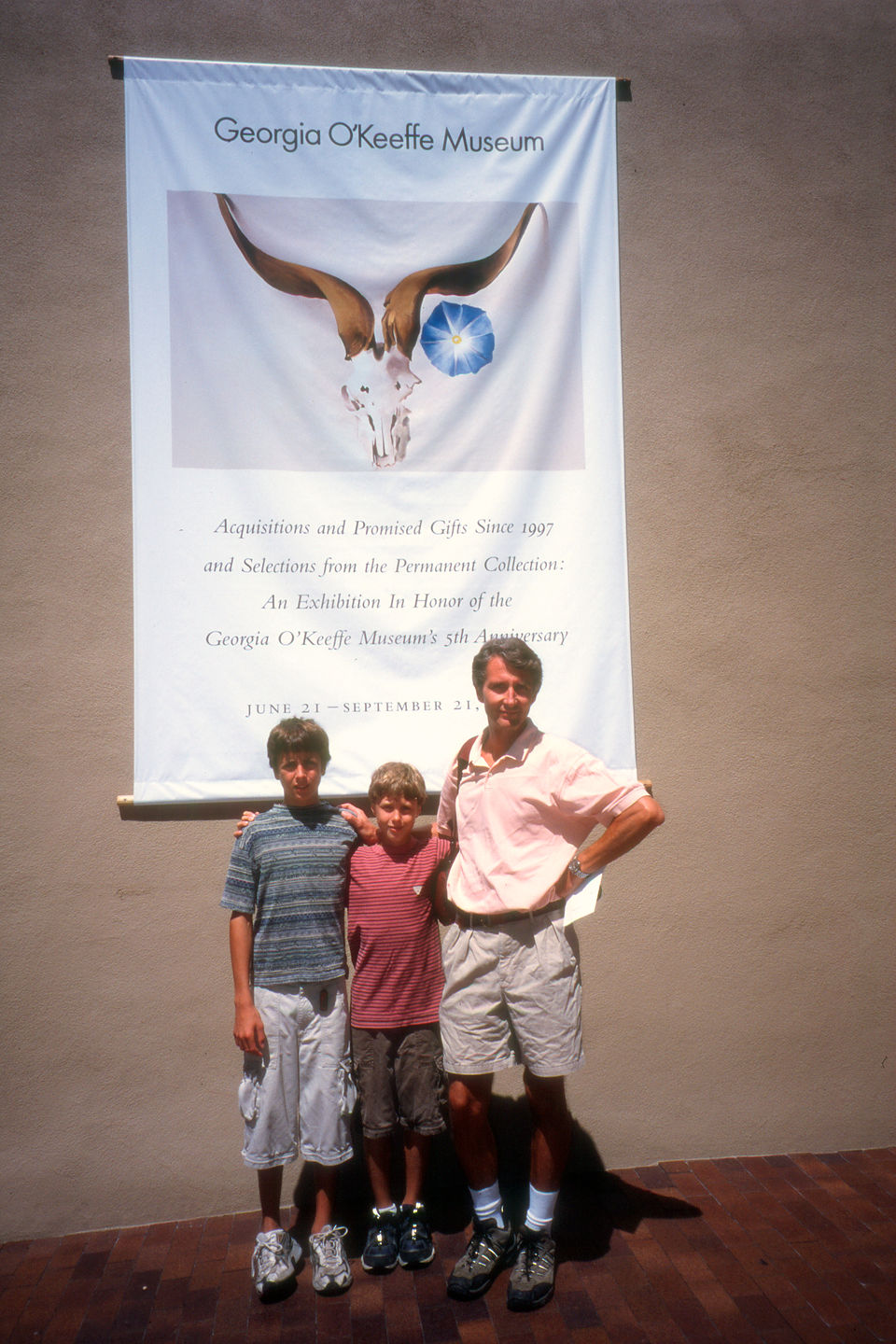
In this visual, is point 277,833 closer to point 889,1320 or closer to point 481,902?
point 481,902

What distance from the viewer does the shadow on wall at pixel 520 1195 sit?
129 inches

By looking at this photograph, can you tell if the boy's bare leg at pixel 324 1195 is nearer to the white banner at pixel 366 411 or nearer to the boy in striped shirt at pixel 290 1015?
the boy in striped shirt at pixel 290 1015

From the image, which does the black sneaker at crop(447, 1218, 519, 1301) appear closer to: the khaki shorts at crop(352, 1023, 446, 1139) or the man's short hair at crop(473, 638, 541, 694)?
the khaki shorts at crop(352, 1023, 446, 1139)

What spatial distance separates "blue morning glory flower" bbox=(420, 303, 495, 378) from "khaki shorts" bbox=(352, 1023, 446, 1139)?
2.49m

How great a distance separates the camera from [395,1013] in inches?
121

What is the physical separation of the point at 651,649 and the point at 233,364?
1995 mm

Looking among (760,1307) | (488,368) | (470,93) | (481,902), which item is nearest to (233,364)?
(488,368)

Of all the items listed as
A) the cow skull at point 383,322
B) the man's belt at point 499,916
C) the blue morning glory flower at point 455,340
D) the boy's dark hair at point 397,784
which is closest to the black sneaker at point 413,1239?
the man's belt at point 499,916

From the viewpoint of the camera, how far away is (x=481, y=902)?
2957 millimetres

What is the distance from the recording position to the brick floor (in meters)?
2.75

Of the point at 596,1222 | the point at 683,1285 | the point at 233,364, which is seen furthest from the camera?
the point at 233,364

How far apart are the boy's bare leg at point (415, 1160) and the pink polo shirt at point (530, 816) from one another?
0.83 meters

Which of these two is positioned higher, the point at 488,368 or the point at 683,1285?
the point at 488,368

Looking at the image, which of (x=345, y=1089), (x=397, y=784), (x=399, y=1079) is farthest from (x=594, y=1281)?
(x=397, y=784)
